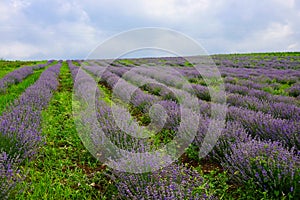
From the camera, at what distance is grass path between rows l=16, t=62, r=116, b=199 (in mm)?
2561

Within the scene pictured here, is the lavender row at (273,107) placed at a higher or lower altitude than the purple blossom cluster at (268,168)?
higher

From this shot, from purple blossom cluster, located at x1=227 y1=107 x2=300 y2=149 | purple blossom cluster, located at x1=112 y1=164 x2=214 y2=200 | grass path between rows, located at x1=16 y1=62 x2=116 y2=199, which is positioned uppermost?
purple blossom cluster, located at x1=227 y1=107 x2=300 y2=149

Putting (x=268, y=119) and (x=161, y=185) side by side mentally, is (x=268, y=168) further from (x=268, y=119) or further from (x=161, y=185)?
(x=268, y=119)

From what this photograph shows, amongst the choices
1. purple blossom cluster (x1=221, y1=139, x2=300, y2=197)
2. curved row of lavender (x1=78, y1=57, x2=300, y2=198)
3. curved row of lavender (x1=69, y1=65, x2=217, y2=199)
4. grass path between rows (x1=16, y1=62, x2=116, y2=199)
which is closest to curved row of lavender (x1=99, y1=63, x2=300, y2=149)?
curved row of lavender (x1=78, y1=57, x2=300, y2=198)

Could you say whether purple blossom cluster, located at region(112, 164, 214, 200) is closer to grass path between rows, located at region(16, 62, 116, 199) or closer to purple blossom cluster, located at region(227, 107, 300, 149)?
grass path between rows, located at region(16, 62, 116, 199)

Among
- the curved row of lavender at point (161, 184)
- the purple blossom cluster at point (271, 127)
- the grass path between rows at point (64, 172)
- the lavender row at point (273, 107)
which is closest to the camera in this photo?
the curved row of lavender at point (161, 184)

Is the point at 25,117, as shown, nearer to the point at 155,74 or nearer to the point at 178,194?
the point at 178,194

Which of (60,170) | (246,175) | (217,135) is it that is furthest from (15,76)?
(246,175)

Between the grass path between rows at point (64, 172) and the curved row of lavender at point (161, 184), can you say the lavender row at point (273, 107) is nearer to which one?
the curved row of lavender at point (161, 184)

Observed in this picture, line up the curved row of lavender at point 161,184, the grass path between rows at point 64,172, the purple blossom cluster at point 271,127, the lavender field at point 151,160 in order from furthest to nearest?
the purple blossom cluster at point 271,127
the grass path between rows at point 64,172
the lavender field at point 151,160
the curved row of lavender at point 161,184

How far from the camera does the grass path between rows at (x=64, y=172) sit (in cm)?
256

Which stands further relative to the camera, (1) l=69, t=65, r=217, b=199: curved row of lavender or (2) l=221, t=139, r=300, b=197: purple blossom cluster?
(2) l=221, t=139, r=300, b=197: purple blossom cluster

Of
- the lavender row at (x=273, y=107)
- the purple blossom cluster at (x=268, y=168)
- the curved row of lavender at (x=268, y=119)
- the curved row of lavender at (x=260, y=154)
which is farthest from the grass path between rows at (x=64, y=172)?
the lavender row at (x=273, y=107)

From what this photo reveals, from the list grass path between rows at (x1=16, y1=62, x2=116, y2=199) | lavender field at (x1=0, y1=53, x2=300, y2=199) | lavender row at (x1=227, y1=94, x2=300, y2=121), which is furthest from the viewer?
lavender row at (x1=227, y1=94, x2=300, y2=121)
